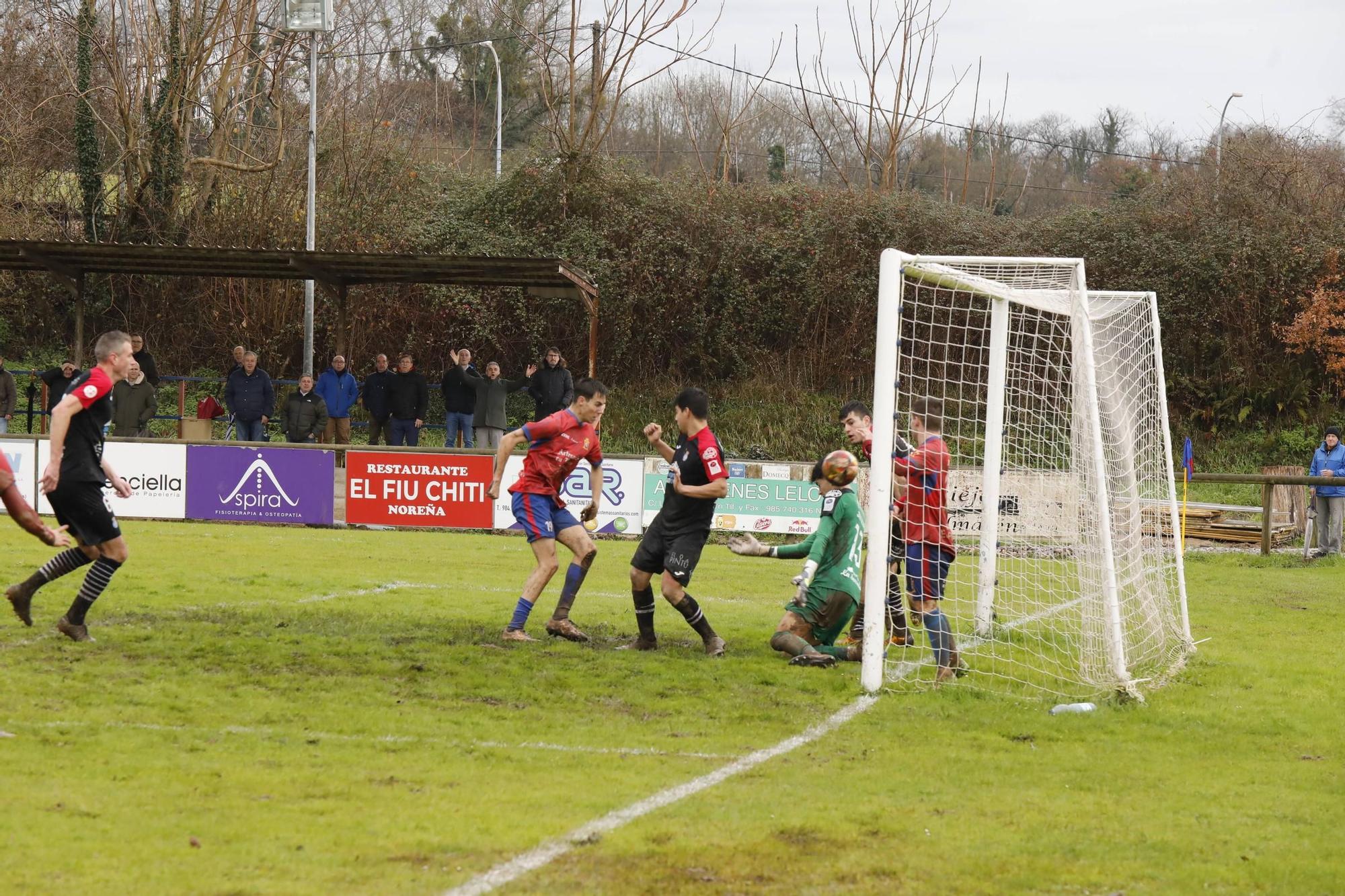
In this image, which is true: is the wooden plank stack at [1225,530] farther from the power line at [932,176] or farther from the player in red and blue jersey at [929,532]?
the power line at [932,176]

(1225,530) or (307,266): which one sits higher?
(307,266)

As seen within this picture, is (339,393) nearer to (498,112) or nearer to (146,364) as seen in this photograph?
(146,364)

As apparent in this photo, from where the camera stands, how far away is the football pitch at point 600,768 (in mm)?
4758

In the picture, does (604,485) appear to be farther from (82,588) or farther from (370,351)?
(370,351)

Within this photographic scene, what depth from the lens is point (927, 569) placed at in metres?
8.68

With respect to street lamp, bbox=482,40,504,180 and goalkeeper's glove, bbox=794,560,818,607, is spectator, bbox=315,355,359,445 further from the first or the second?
goalkeeper's glove, bbox=794,560,818,607

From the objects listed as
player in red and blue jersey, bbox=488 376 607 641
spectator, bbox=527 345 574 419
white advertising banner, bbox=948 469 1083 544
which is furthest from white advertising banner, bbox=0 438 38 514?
white advertising banner, bbox=948 469 1083 544

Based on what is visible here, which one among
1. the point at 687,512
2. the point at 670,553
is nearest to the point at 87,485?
the point at 670,553

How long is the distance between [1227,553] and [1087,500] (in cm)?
1058

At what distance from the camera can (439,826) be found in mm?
5156

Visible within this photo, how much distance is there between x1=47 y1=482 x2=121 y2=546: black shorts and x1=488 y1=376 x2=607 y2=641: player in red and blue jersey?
2550 mm

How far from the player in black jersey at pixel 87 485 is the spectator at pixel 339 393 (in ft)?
48.0

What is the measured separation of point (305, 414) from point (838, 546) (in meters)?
15.0

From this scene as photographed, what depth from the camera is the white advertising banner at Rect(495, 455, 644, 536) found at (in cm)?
1859
